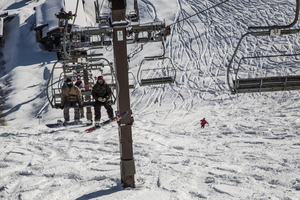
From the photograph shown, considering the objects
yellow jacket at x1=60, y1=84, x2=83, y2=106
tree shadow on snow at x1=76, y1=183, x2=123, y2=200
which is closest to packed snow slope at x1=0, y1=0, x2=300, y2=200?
tree shadow on snow at x1=76, y1=183, x2=123, y2=200

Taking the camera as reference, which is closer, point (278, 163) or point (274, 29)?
point (274, 29)

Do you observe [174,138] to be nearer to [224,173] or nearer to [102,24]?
[224,173]

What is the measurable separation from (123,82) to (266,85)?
351 centimetres

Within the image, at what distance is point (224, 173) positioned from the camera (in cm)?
825

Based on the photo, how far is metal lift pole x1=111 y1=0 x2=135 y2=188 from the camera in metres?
6.73

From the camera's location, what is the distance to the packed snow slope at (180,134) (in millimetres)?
7625

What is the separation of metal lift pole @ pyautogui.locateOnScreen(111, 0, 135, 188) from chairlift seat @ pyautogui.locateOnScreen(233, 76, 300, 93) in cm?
277

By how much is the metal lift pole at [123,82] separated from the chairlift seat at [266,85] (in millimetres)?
2774

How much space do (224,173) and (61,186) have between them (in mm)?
4877

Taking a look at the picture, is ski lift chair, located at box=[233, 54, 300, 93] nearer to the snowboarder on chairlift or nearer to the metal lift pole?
the metal lift pole

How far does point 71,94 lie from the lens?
8180mm

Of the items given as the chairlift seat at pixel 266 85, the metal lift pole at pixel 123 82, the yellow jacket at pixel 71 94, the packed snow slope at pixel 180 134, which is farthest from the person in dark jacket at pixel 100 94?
the chairlift seat at pixel 266 85

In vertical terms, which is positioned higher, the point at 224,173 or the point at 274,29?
the point at 274,29

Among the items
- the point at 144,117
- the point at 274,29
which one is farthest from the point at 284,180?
the point at 144,117
